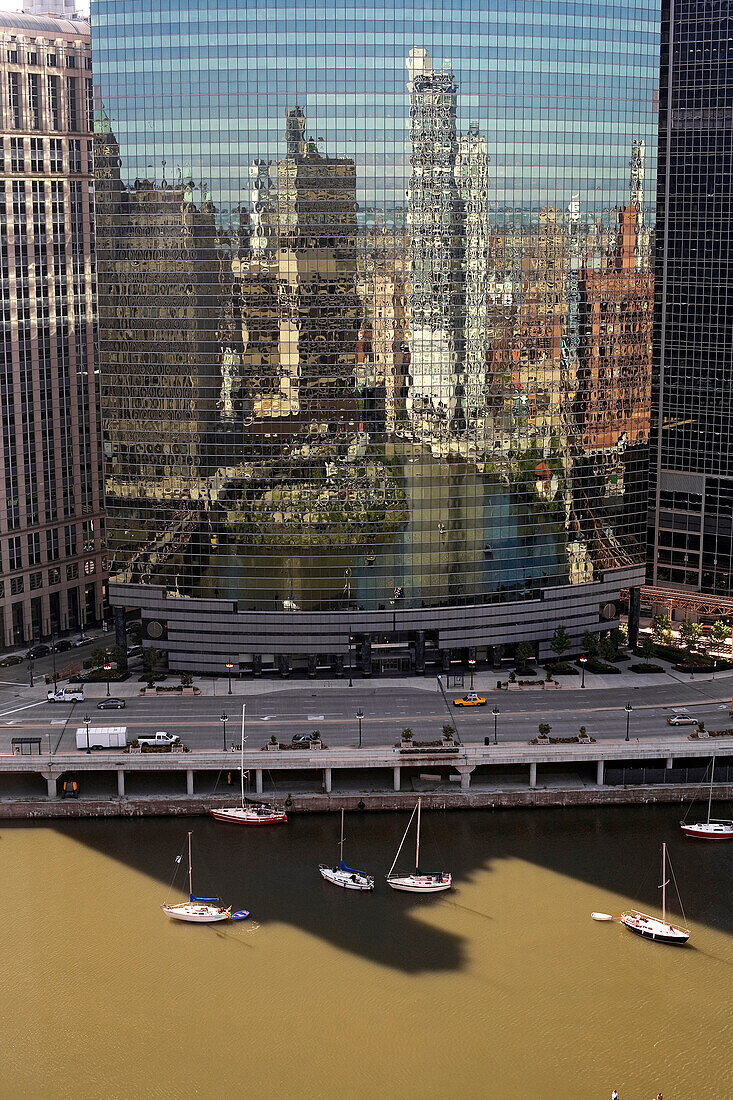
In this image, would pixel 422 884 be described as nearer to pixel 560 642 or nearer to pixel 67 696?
pixel 560 642

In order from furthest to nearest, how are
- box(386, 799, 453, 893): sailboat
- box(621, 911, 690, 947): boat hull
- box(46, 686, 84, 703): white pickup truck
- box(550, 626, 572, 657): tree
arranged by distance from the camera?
box(550, 626, 572, 657): tree, box(46, 686, 84, 703): white pickup truck, box(386, 799, 453, 893): sailboat, box(621, 911, 690, 947): boat hull

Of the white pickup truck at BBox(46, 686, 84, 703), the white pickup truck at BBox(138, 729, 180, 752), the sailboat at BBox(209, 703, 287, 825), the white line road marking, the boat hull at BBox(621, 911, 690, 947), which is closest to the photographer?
the boat hull at BBox(621, 911, 690, 947)

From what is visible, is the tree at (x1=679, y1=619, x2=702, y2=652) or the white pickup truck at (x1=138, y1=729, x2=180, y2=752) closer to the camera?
the white pickup truck at (x1=138, y1=729, x2=180, y2=752)

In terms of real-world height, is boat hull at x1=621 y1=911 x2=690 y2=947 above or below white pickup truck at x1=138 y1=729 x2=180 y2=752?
below

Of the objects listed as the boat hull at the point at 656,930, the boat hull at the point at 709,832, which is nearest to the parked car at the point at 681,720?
the boat hull at the point at 709,832

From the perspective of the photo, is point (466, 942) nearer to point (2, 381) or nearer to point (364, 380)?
point (364, 380)

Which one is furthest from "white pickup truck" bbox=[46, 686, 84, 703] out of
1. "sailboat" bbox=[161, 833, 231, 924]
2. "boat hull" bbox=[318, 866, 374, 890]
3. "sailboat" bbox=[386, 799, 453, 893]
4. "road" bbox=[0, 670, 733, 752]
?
"sailboat" bbox=[386, 799, 453, 893]

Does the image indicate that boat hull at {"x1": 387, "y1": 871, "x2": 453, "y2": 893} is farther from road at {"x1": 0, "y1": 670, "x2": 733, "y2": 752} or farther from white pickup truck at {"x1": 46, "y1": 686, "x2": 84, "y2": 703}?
white pickup truck at {"x1": 46, "y1": 686, "x2": 84, "y2": 703}
